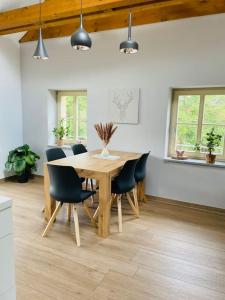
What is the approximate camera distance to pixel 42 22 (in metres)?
3.45

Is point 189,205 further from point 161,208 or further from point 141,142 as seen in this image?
point 141,142

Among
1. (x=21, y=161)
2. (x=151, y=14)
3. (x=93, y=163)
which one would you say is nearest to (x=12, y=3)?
(x=151, y=14)

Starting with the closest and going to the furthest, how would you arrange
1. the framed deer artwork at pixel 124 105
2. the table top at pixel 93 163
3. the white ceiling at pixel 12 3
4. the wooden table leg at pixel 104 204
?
the wooden table leg at pixel 104 204 < the table top at pixel 93 163 < the white ceiling at pixel 12 3 < the framed deer artwork at pixel 124 105

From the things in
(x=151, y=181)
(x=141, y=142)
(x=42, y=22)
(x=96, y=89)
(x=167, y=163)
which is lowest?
(x=151, y=181)

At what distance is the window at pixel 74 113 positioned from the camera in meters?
4.61

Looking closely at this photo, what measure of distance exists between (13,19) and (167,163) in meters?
3.29

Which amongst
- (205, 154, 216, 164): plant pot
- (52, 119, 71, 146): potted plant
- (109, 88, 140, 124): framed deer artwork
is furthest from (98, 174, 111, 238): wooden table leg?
(52, 119, 71, 146): potted plant

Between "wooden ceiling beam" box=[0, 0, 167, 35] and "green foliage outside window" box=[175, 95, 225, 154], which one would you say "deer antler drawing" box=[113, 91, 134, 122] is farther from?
"wooden ceiling beam" box=[0, 0, 167, 35]

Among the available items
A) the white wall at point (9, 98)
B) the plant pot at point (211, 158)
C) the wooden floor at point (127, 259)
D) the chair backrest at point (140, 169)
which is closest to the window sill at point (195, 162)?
the plant pot at point (211, 158)

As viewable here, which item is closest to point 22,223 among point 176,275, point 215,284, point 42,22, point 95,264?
point 95,264

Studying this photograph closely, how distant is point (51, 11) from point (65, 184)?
2439 mm

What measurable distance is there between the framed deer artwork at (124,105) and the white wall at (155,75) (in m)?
0.09

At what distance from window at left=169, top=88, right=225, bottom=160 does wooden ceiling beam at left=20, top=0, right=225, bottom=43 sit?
106cm

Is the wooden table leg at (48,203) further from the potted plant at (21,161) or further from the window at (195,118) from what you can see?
the window at (195,118)
